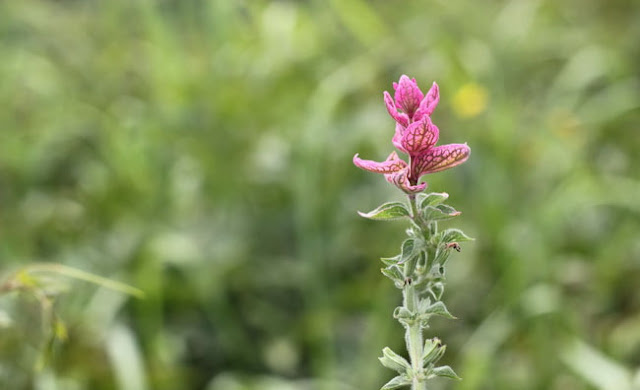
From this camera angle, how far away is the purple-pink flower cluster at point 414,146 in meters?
0.60

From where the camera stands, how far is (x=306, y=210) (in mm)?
1972

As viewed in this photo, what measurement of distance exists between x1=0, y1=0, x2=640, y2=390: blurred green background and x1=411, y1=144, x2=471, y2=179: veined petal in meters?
1.03

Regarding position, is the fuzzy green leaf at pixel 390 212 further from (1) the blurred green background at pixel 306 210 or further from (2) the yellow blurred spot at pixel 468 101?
(2) the yellow blurred spot at pixel 468 101

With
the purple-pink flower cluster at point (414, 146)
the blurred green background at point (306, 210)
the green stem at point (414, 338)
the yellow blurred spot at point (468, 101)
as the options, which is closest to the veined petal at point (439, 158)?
the purple-pink flower cluster at point (414, 146)

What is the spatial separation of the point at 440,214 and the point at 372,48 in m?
2.04

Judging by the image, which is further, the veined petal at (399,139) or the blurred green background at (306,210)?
the blurred green background at (306,210)

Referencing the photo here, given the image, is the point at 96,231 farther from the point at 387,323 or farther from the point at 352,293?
the point at 387,323

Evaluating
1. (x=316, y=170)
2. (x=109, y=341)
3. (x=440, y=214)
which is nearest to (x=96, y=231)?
(x=109, y=341)

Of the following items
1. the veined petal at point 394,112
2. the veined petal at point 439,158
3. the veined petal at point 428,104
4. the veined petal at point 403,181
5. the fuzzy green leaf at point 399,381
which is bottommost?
the fuzzy green leaf at point 399,381

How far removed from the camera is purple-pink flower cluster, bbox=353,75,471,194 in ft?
1.97

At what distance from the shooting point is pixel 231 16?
8.26 feet

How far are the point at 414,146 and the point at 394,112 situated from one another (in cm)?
3

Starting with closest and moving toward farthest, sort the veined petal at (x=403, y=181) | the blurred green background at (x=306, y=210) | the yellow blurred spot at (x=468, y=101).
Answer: the veined petal at (x=403, y=181) < the blurred green background at (x=306, y=210) < the yellow blurred spot at (x=468, y=101)

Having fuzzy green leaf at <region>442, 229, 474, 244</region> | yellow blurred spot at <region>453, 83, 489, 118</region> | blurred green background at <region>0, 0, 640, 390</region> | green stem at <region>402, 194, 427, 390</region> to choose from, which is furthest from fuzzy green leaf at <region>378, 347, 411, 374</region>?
yellow blurred spot at <region>453, 83, 489, 118</region>
